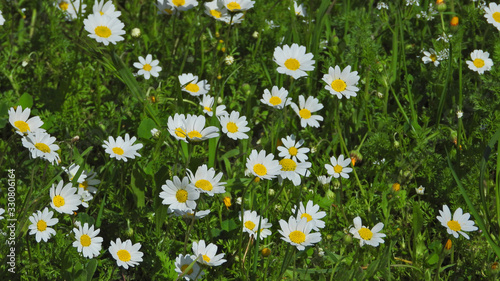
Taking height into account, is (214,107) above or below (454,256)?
above

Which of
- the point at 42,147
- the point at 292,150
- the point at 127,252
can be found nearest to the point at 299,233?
the point at 292,150

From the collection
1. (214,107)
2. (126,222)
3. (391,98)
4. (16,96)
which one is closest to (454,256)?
(391,98)

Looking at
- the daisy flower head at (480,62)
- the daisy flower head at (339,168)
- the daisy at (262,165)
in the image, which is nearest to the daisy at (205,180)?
the daisy at (262,165)

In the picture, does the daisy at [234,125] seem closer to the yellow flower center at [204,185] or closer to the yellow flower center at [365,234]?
the yellow flower center at [204,185]

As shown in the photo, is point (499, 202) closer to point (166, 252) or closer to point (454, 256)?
point (454, 256)

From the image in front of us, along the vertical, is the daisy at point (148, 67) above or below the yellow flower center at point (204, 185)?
above

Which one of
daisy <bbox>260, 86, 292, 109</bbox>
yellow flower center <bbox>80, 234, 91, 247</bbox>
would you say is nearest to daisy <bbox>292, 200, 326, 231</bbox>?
daisy <bbox>260, 86, 292, 109</bbox>
